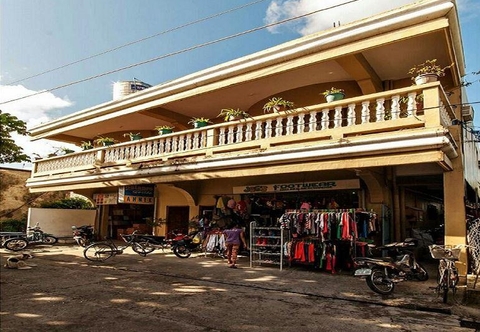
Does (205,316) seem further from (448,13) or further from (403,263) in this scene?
(448,13)

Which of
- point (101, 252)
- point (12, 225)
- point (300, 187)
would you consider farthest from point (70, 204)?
point (300, 187)

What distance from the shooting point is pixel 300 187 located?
10.6 metres

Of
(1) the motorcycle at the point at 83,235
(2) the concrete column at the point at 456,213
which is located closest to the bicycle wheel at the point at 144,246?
(1) the motorcycle at the point at 83,235

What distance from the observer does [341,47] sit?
8.11 meters

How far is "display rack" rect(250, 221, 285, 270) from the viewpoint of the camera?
9.34m

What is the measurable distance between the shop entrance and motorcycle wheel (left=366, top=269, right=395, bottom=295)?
873cm

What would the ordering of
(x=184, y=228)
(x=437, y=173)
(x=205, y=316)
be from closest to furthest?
(x=205, y=316)
(x=437, y=173)
(x=184, y=228)

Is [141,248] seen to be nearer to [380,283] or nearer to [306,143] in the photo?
[306,143]

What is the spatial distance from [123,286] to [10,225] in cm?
1483

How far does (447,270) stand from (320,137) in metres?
3.59

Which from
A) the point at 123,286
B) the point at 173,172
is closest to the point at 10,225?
the point at 173,172

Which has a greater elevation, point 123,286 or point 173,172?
point 173,172

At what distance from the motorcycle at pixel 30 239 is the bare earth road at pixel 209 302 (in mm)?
5156

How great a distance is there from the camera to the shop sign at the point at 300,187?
9.82 m
